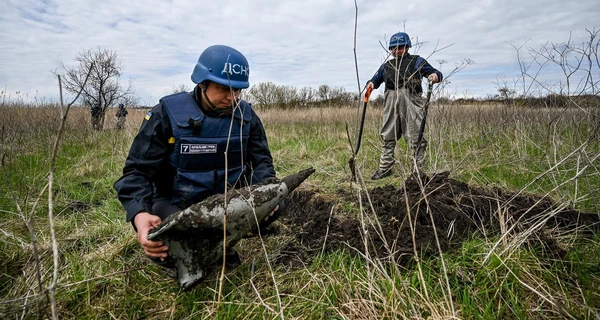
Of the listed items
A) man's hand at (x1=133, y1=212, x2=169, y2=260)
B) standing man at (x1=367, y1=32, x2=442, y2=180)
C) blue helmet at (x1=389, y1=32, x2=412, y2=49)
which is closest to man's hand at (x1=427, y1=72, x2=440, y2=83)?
standing man at (x1=367, y1=32, x2=442, y2=180)

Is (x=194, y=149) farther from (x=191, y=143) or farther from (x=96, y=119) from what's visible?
(x=96, y=119)

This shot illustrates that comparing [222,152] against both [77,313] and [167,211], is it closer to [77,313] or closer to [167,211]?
[167,211]

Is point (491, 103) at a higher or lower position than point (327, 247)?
higher

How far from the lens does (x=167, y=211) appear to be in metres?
1.93

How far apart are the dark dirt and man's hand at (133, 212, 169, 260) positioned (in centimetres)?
85

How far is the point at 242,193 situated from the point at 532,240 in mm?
1790

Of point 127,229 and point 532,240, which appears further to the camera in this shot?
point 127,229

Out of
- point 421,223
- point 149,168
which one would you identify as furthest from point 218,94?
point 421,223

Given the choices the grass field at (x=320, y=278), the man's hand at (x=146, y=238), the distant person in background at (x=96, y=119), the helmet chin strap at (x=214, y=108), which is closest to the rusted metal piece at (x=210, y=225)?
the man's hand at (x=146, y=238)

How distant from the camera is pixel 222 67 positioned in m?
1.82

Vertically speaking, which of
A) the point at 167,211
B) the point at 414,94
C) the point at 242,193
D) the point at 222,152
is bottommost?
the point at 167,211

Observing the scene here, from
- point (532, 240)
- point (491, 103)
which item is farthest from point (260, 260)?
point (491, 103)

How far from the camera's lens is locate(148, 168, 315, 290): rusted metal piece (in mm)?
1384

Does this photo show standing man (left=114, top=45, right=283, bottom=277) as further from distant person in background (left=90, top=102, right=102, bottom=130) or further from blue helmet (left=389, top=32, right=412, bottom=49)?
distant person in background (left=90, top=102, right=102, bottom=130)
